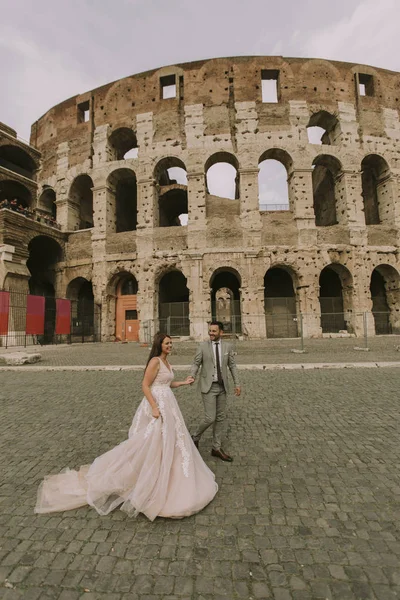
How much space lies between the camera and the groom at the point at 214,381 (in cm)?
336

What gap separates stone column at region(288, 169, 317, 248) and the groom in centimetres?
1515

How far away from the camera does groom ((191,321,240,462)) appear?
3359mm

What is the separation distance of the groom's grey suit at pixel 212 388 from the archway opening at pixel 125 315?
1530 centimetres

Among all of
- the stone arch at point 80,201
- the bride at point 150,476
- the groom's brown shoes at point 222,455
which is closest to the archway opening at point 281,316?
the groom's brown shoes at point 222,455

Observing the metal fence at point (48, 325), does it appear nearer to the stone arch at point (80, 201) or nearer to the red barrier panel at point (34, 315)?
the red barrier panel at point (34, 315)

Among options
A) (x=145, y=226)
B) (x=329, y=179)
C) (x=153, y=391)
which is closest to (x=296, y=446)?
(x=153, y=391)

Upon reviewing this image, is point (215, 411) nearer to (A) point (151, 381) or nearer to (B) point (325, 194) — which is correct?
(A) point (151, 381)

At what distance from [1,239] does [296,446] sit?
58.8 ft

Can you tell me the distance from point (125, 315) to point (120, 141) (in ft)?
39.4

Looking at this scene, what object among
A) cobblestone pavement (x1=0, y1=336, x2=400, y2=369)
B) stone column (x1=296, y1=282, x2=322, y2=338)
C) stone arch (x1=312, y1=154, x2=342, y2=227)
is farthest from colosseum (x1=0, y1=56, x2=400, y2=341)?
cobblestone pavement (x1=0, y1=336, x2=400, y2=369)

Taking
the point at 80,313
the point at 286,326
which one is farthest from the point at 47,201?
the point at 286,326

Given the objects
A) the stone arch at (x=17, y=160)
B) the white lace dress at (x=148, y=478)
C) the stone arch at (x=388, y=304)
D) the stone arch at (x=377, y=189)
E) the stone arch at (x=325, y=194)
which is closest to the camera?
the white lace dress at (x=148, y=478)

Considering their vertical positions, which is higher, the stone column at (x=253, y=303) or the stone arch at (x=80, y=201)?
the stone arch at (x=80, y=201)

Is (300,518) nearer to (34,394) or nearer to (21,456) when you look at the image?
(21,456)
